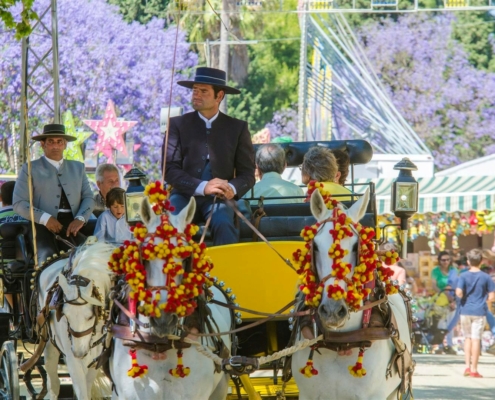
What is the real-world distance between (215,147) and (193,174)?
0.88 ft

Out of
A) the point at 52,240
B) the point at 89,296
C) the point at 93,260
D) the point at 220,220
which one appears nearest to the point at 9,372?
the point at 89,296

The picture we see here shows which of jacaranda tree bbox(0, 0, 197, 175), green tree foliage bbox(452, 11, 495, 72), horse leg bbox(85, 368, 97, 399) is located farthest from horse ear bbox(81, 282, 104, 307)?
green tree foliage bbox(452, 11, 495, 72)

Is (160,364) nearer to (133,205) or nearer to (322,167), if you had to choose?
(133,205)

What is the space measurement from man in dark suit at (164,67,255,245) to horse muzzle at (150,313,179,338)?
1.70 m

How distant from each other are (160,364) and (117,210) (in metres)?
3.11

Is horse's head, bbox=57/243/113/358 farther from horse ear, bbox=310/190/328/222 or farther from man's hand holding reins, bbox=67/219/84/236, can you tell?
horse ear, bbox=310/190/328/222

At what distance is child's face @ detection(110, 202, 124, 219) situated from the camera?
8899mm

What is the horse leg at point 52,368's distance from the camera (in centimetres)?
859

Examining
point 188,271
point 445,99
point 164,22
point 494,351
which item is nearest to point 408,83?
point 445,99

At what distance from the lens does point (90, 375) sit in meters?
8.14

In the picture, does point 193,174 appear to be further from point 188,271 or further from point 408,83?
point 408,83

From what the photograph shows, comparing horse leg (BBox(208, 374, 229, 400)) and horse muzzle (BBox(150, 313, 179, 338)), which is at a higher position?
horse muzzle (BBox(150, 313, 179, 338))

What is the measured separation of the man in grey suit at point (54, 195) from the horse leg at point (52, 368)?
81 cm

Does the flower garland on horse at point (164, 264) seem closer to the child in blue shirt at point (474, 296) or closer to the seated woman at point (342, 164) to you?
the seated woman at point (342, 164)
